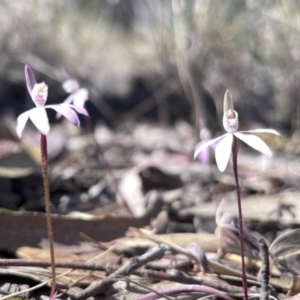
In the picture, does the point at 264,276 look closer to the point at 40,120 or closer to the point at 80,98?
the point at 40,120

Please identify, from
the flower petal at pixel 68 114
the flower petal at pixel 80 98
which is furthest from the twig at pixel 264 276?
the flower petal at pixel 80 98

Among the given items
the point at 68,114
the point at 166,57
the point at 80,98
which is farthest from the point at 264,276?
the point at 166,57

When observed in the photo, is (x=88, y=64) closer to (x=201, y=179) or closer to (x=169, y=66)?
(x=169, y=66)

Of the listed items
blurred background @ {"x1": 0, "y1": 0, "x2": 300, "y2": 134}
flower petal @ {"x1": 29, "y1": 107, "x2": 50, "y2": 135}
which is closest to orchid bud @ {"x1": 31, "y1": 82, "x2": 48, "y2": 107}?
flower petal @ {"x1": 29, "y1": 107, "x2": 50, "y2": 135}

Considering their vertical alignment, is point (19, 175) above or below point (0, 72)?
below

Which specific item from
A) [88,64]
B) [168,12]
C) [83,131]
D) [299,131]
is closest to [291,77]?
[299,131]

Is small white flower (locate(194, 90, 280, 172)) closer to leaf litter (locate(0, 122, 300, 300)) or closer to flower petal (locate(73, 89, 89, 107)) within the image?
leaf litter (locate(0, 122, 300, 300))
